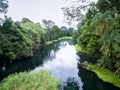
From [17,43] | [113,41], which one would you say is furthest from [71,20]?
[17,43]

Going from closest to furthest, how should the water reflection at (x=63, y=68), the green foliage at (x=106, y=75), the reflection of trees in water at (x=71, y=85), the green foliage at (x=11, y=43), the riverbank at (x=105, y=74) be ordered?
the reflection of trees in water at (x=71, y=85), the green foliage at (x=106, y=75), the riverbank at (x=105, y=74), the water reflection at (x=63, y=68), the green foliage at (x=11, y=43)

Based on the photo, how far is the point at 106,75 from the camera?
1578 inches

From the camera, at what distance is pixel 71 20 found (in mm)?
27328

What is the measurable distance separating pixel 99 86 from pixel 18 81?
13950 millimetres

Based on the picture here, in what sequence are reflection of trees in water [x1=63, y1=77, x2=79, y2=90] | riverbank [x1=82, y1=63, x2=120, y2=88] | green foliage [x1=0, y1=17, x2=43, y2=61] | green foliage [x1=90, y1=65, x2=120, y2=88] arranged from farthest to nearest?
1. green foliage [x1=0, y1=17, x2=43, y2=61]
2. riverbank [x1=82, y1=63, x2=120, y2=88]
3. green foliage [x1=90, y1=65, x2=120, y2=88]
4. reflection of trees in water [x1=63, y1=77, x2=79, y2=90]

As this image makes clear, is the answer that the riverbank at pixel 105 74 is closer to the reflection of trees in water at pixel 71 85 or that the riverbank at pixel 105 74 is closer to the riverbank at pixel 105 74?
the riverbank at pixel 105 74

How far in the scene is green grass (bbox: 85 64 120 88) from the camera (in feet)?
119

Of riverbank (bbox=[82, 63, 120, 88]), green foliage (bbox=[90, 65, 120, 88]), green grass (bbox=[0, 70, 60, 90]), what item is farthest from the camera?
riverbank (bbox=[82, 63, 120, 88])

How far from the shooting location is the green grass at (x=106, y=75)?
36369mm

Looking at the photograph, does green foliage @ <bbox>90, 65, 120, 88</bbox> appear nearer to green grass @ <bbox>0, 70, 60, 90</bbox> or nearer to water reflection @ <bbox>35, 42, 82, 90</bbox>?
water reflection @ <bbox>35, 42, 82, 90</bbox>

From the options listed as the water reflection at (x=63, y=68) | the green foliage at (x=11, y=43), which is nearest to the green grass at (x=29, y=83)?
the water reflection at (x=63, y=68)

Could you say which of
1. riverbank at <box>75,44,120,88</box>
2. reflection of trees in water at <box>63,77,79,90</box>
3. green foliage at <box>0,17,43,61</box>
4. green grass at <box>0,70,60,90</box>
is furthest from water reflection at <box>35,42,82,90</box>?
green grass at <box>0,70,60,90</box>

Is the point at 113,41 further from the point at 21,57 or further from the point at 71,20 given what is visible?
the point at 21,57

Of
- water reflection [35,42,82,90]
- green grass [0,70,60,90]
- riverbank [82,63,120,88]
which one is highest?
green grass [0,70,60,90]
